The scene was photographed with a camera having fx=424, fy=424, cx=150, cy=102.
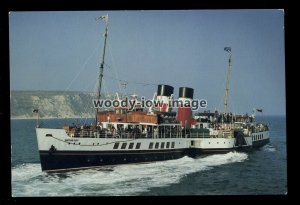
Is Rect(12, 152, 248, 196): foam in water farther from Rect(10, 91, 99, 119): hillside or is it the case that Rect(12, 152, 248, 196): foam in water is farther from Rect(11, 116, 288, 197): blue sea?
Rect(10, 91, 99, 119): hillside

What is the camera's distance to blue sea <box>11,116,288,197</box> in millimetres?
7031

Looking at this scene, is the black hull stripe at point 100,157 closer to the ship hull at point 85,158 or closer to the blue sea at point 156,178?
the ship hull at point 85,158

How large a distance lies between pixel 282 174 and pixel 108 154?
3424mm

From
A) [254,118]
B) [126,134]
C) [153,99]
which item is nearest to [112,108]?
[153,99]

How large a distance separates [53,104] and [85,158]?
131 cm

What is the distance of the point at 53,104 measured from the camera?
7.83 metres

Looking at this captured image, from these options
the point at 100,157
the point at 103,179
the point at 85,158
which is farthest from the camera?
the point at 100,157

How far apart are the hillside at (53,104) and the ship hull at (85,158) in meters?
0.81

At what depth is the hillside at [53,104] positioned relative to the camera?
7223mm

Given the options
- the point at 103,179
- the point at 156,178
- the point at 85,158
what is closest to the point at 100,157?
the point at 85,158

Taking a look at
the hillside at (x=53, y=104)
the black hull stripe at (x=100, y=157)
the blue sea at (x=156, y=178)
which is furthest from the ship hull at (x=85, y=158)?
the hillside at (x=53, y=104)

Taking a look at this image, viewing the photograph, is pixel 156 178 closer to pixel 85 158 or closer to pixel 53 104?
pixel 85 158
